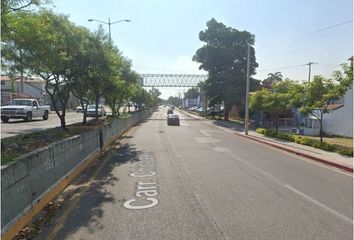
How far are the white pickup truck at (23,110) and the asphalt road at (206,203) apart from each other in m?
21.1

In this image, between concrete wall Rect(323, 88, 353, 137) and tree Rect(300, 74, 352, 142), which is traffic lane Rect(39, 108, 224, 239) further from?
concrete wall Rect(323, 88, 353, 137)

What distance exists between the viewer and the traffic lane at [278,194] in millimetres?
7270

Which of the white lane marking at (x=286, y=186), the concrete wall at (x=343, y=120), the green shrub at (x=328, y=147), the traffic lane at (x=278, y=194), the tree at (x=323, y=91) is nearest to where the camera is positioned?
the traffic lane at (x=278, y=194)

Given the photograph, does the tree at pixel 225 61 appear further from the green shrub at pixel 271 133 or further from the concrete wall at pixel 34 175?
the concrete wall at pixel 34 175

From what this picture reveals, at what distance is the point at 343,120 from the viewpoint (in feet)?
116

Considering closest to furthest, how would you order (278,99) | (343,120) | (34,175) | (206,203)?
1. (34,175)
2. (206,203)
3. (278,99)
4. (343,120)

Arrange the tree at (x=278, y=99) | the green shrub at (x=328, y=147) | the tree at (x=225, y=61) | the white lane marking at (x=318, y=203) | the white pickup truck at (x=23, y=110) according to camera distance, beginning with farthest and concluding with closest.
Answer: the tree at (x=225, y=61), the white pickup truck at (x=23, y=110), the tree at (x=278, y=99), the green shrub at (x=328, y=147), the white lane marking at (x=318, y=203)

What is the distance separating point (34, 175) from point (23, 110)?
1100 inches

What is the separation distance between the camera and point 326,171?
14281 millimetres

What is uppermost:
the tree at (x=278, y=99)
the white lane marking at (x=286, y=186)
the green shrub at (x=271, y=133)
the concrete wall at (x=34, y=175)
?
the tree at (x=278, y=99)

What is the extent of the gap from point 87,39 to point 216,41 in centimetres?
4169

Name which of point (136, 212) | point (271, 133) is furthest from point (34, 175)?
point (271, 133)

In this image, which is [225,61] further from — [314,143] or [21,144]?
[21,144]

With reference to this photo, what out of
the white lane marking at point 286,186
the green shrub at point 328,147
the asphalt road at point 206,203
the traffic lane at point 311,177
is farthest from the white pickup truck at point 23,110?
the green shrub at point 328,147
